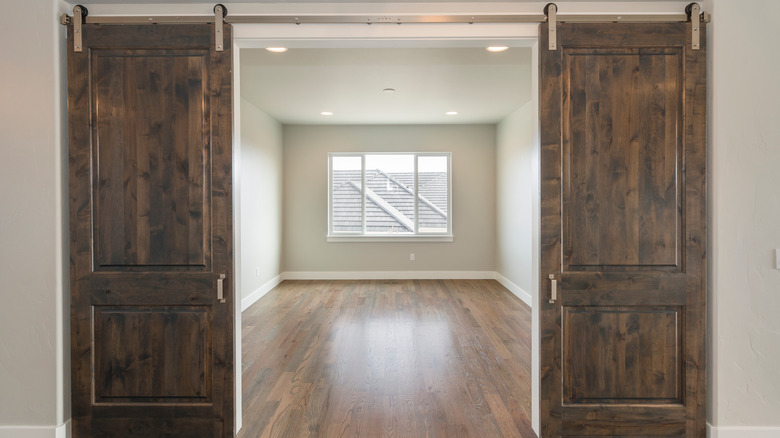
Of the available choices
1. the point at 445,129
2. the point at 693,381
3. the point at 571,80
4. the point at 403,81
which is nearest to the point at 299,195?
the point at 445,129

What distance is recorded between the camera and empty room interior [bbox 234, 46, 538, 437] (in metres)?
2.81

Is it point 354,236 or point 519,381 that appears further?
point 354,236

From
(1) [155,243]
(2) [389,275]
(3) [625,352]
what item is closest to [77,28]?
(1) [155,243]

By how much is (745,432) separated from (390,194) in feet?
18.7

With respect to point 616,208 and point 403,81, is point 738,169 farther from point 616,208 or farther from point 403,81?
point 403,81

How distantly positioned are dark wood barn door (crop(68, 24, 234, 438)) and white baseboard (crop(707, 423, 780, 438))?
253 cm

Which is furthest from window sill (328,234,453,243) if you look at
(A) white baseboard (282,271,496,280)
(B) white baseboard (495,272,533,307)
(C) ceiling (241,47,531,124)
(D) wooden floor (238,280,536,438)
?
(C) ceiling (241,47,531,124)

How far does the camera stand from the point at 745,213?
2.18 meters

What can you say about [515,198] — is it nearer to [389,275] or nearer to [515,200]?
[515,200]

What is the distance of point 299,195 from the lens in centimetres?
721

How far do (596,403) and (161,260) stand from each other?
242 cm

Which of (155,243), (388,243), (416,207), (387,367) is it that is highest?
(416,207)

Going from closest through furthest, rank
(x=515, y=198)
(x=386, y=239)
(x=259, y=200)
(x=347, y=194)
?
(x=259, y=200), (x=515, y=198), (x=386, y=239), (x=347, y=194)

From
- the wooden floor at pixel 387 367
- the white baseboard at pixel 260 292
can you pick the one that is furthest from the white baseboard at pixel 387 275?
the wooden floor at pixel 387 367
